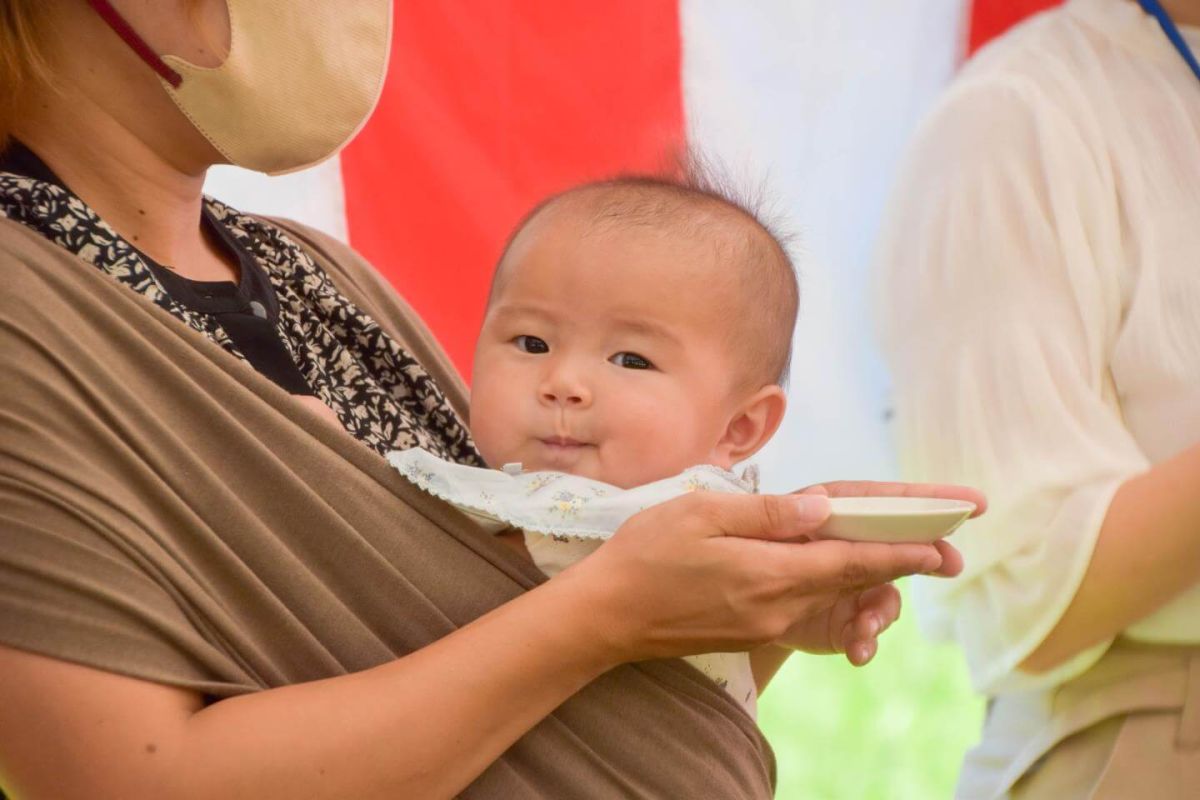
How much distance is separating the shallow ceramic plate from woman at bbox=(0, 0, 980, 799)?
0.02 meters

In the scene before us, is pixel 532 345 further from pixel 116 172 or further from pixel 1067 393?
pixel 1067 393

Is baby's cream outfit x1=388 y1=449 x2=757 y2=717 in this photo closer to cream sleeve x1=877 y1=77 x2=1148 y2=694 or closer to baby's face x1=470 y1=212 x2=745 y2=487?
baby's face x1=470 y1=212 x2=745 y2=487

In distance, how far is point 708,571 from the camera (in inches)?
42.3

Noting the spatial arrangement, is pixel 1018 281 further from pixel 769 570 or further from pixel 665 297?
pixel 769 570

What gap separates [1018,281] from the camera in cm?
168

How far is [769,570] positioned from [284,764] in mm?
392

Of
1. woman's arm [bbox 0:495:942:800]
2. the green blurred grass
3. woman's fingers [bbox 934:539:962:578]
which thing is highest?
woman's arm [bbox 0:495:942:800]

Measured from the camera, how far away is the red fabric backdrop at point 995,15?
2.20 meters

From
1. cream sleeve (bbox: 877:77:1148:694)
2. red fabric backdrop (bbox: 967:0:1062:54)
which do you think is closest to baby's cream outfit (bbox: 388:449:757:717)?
cream sleeve (bbox: 877:77:1148:694)

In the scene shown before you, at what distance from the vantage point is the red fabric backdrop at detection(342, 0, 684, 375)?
6.10ft

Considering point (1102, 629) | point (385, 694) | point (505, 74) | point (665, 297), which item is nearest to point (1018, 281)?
point (1102, 629)

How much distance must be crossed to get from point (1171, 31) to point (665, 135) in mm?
690

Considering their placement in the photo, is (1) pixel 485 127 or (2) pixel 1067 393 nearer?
(2) pixel 1067 393

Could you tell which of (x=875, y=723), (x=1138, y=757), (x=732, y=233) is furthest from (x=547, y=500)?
(x=875, y=723)
